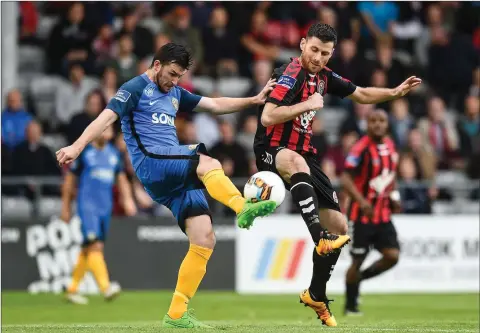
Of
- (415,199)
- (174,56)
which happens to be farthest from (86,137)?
(415,199)

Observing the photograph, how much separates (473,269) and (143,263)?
5.59m

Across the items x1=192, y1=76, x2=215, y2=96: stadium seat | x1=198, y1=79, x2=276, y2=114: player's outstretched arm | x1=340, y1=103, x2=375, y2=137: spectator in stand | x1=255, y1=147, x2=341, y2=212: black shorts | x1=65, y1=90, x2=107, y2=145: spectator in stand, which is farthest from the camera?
x1=192, y1=76, x2=215, y2=96: stadium seat

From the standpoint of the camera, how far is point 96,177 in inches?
618

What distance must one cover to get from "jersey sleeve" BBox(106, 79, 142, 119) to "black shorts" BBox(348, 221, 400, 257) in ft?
16.9

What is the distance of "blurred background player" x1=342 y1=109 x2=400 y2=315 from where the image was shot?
43.8 feet

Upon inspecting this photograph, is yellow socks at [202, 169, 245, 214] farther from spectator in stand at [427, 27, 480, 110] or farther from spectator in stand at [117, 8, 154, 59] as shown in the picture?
spectator in stand at [427, 27, 480, 110]

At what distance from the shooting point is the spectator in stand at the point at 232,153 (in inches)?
717

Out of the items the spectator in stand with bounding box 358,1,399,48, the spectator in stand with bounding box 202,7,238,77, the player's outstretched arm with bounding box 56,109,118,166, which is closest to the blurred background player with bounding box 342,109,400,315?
the player's outstretched arm with bounding box 56,109,118,166

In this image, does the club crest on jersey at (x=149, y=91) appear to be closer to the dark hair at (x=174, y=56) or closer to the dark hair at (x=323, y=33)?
the dark hair at (x=174, y=56)

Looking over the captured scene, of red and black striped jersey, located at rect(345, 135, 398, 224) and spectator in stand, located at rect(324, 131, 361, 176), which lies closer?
red and black striped jersey, located at rect(345, 135, 398, 224)

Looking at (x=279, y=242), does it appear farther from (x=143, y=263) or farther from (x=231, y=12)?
(x=231, y=12)

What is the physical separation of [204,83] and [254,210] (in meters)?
12.2

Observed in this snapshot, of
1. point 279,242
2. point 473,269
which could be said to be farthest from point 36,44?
point 473,269

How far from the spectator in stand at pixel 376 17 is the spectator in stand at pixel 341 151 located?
3397mm
